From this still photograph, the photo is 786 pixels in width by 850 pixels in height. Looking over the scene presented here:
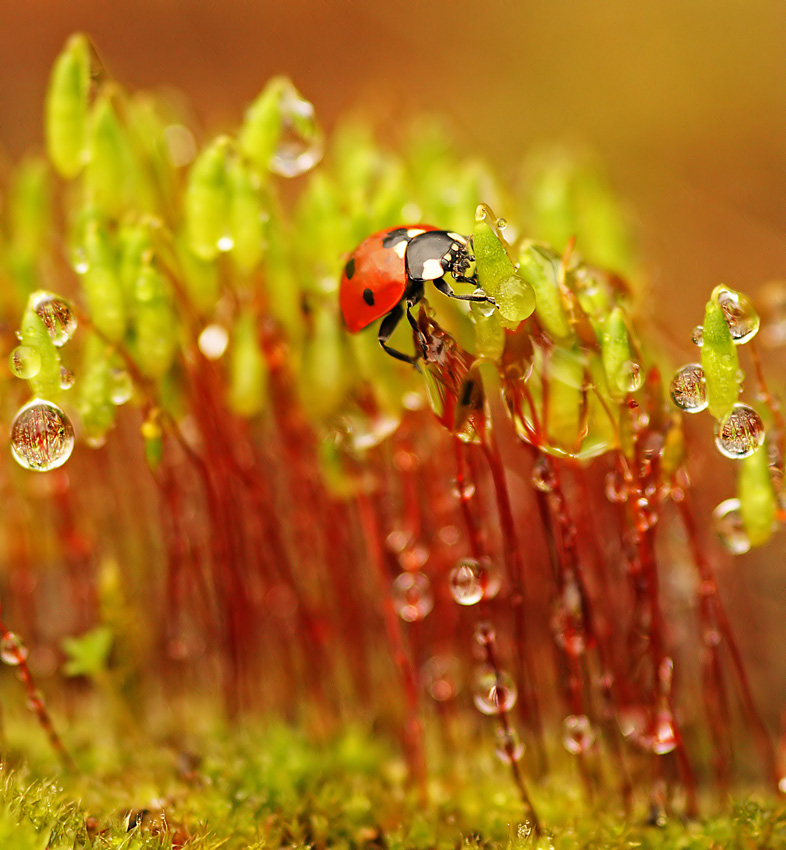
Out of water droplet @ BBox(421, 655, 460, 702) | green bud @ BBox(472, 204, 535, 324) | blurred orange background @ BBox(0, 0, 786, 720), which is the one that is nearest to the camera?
green bud @ BBox(472, 204, 535, 324)

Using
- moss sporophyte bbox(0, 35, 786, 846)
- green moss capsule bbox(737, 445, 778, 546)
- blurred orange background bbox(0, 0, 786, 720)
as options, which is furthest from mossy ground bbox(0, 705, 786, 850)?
blurred orange background bbox(0, 0, 786, 720)

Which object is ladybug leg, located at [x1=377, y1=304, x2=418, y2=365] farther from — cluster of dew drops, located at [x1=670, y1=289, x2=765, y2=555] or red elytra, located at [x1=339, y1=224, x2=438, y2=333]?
cluster of dew drops, located at [x1=670, y1=289, x2=765, y2=555]

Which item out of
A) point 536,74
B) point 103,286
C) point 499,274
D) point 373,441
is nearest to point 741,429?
point 499,274

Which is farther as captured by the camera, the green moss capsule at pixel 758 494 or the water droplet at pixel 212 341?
the water droplet at pixel 212 341

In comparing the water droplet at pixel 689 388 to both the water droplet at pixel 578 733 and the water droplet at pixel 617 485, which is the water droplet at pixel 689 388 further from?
the water droplet at pixel 578 733

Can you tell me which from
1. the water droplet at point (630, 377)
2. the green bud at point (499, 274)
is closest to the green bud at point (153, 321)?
the green bud at point (499, 274)

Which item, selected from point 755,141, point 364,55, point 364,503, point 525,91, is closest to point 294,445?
point 364,503
